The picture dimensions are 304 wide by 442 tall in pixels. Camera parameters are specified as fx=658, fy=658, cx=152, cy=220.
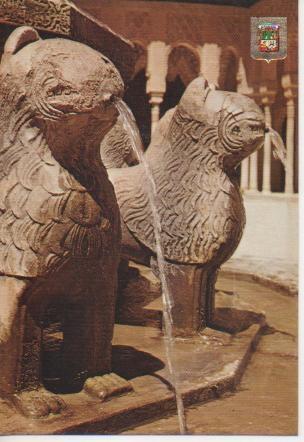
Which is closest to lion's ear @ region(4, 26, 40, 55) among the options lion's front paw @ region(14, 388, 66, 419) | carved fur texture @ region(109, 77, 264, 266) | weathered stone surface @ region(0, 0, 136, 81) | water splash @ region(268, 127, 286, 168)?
weathered stone surface @ region(0, 0, 136, 81)

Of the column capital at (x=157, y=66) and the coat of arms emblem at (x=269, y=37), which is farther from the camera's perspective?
the column capital at (x=157, y=66)

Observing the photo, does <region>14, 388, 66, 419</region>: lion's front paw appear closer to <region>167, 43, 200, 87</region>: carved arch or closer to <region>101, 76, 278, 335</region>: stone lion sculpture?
<region>101, 76, 278, 335</region>: stone lion sculpture

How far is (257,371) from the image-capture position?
3.29 metres

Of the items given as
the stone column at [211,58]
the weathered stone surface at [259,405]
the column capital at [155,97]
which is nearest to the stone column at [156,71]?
the column capital at [155,97]

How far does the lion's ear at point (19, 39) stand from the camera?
2365 millimetres

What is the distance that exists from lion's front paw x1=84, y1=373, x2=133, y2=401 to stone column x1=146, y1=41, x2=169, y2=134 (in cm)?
602

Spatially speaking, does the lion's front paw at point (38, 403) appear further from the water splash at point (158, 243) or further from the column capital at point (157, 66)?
the column capital at point (157, 66)

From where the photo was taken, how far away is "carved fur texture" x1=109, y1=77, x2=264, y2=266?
3.56 metres

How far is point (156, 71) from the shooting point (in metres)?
9.07

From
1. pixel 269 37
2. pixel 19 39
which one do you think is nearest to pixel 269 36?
pixel 269 37

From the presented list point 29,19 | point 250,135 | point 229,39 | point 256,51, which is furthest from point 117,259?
point 229,39

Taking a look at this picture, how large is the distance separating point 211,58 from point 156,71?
0.77m

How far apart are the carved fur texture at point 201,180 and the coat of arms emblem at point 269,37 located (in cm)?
26

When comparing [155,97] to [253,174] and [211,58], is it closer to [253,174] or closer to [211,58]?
[211,58]
